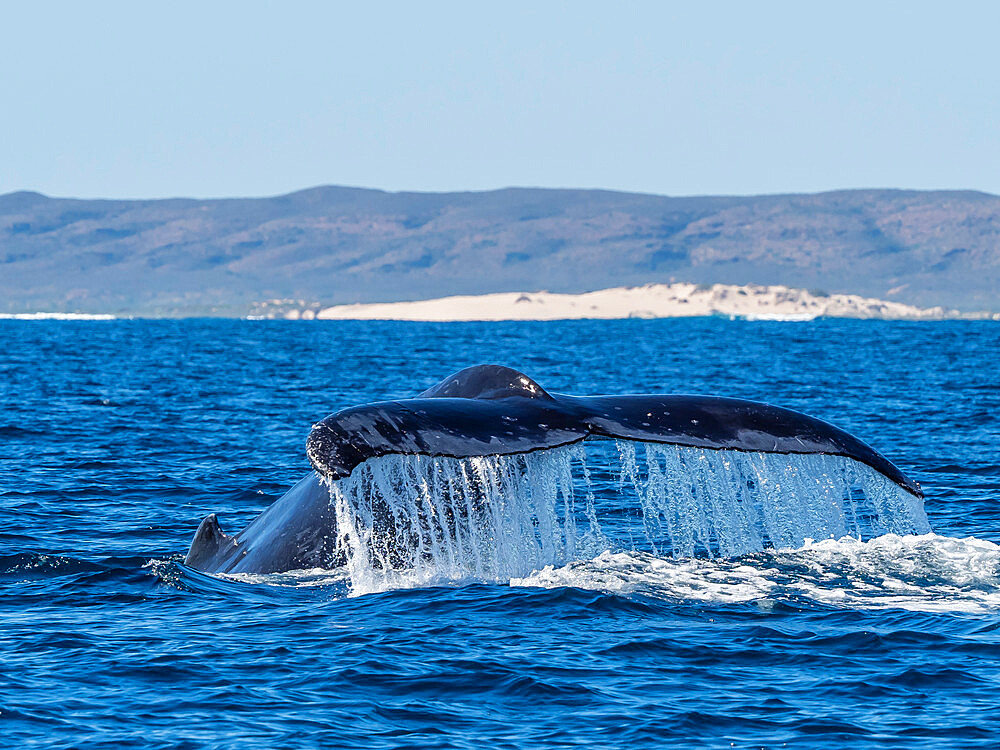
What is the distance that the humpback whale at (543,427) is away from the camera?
6.87 meters

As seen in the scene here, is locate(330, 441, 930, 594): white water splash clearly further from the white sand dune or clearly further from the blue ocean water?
the white sand dune

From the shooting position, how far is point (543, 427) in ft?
25.0

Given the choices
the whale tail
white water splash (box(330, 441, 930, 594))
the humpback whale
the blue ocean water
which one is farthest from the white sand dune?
the humpback whale

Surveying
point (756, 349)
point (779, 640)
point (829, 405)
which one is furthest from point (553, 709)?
point (756, 349)

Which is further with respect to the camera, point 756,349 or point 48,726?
point 756,349

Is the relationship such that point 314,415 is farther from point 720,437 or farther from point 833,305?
point 833,305

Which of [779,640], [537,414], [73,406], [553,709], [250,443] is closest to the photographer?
[553,709]

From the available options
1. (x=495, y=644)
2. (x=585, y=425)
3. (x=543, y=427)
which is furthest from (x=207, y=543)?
(x=585, y=425)

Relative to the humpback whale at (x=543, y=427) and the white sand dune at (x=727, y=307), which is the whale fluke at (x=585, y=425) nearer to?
the humpback whale at (x=543, y=427)

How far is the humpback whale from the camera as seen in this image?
6867mm

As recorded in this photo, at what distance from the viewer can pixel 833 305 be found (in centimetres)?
19225

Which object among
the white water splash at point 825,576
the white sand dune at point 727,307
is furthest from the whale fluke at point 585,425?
the white sand dune at point 727,307

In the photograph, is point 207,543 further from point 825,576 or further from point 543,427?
point 825,576

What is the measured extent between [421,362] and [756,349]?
19444mm
